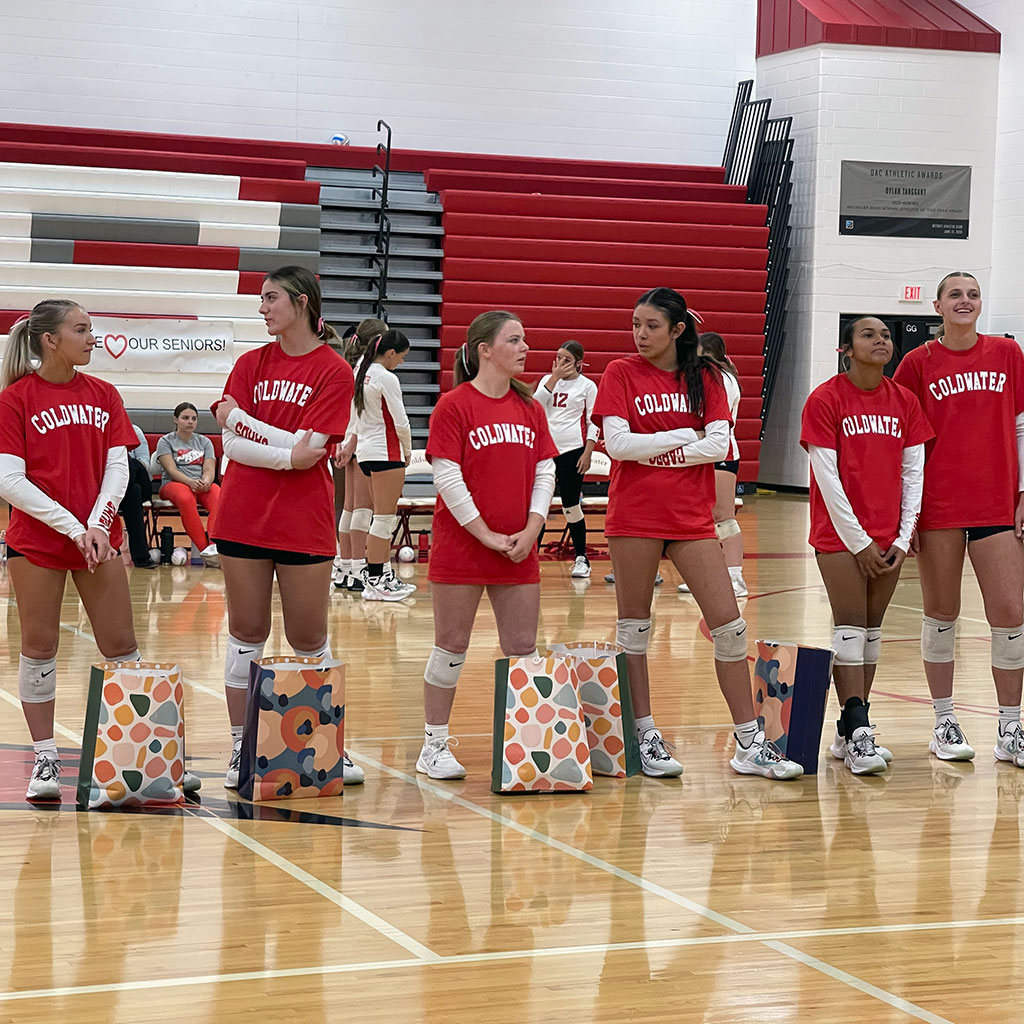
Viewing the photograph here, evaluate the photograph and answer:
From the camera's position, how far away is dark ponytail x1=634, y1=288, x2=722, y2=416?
15.9 ft

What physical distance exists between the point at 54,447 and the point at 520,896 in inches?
75.5

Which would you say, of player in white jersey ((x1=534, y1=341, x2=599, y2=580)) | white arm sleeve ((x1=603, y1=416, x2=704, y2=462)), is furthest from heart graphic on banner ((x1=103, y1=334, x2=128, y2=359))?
white arm sleeve ((x1=603, y1=416, x2=704, y2=462))

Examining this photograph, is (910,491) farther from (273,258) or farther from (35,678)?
(273,258)

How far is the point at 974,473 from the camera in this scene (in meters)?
5.02

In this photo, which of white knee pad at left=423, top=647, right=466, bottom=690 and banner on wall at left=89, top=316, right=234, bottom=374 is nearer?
white knee pad at left=423, top=647, right=466, bottom=690

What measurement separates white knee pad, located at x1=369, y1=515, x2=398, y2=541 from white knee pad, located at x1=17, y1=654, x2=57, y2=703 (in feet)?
14.6

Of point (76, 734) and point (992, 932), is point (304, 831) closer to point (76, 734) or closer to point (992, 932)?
point (76, 734)

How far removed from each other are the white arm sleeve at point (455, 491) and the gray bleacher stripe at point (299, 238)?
1045 centimetres

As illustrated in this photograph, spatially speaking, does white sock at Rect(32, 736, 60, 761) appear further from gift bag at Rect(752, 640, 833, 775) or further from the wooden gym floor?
gift bag at Rect(752, 640, 833, 775)

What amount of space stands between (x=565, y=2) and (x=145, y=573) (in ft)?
31.4

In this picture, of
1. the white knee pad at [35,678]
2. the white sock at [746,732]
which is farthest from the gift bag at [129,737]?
the white sock at [746,732]

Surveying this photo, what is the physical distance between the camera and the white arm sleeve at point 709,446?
4801mm

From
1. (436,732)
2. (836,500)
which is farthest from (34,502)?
(836,500)

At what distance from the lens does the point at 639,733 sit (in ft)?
16.6
